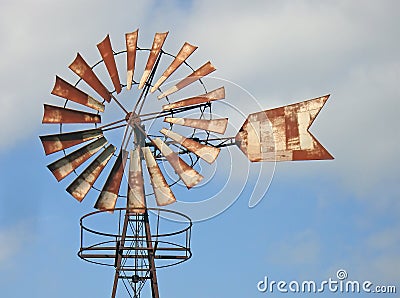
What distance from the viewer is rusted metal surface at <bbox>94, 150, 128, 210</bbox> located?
14.7 m

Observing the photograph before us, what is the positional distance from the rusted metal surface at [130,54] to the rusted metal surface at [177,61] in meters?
0.52

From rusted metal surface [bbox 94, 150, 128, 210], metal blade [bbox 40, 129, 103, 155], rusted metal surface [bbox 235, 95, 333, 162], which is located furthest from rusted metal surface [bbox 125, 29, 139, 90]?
rusted metal surface [bbox 235, 95, 333, 162]

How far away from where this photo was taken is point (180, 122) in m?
15.2

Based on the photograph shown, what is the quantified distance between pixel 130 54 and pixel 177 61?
97cm

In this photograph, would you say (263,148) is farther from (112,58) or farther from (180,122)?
(112,58)

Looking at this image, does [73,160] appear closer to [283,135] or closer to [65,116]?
[65,116]

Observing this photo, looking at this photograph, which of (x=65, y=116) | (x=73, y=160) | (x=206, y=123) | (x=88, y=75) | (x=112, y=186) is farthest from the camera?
(x=88, y=75)

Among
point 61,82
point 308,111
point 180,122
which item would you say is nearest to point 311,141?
point 308,111

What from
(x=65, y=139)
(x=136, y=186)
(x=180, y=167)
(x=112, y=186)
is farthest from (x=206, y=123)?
(x=65, y=139)

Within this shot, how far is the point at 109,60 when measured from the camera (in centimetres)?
1583

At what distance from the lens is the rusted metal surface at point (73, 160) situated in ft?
49.1

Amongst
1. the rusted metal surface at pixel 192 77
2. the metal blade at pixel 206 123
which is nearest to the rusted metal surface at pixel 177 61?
the rusted metal surface at pixel 192 77

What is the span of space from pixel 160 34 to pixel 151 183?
10.7 ft

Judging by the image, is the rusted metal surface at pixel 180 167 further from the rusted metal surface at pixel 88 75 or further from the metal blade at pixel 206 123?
the rusted metal surface at pixel 88 75
